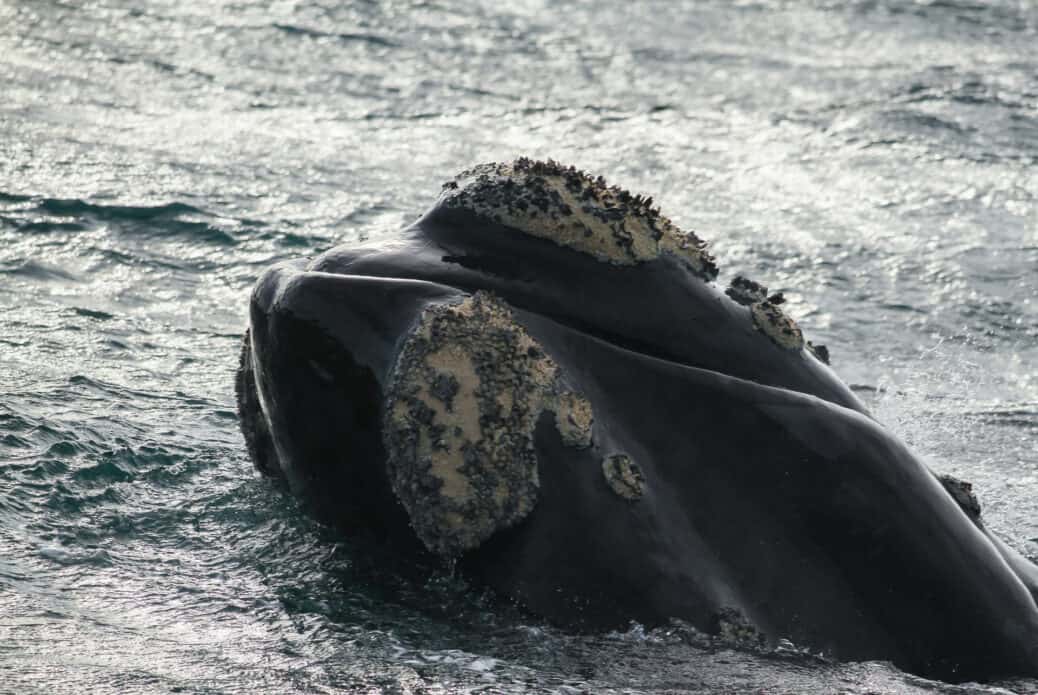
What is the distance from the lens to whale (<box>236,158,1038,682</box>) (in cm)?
470

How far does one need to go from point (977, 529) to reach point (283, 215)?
23.1 feet

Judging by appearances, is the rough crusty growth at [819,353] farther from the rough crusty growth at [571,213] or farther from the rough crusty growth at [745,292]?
the rough crusty growth at [571,213]

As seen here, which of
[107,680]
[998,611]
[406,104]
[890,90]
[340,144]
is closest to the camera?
[107,680]

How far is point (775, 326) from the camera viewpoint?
17.1 feet

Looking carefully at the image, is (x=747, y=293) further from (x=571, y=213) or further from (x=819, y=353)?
(x=571, y=213)

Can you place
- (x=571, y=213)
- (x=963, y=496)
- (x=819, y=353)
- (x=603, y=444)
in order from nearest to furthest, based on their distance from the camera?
(x=603, y=444) → (x=571, y=213) → (x=963, y=496) → (x=819, y=353)

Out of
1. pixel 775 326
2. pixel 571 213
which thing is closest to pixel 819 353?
pixel 775 326

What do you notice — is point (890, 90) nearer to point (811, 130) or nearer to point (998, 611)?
point (811, 130)

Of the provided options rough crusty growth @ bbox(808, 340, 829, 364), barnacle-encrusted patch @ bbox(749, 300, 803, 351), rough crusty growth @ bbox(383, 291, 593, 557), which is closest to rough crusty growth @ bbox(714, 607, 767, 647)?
rough crusty growth @ bbox(383, 291, 593, 557)

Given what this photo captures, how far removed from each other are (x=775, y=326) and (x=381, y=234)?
51.4 inches

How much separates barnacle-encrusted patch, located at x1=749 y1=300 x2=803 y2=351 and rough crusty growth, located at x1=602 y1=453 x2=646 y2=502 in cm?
72

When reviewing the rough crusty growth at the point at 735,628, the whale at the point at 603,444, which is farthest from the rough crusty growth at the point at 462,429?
the rough crusty growth at the point at 735,628

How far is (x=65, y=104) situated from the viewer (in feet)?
44.2

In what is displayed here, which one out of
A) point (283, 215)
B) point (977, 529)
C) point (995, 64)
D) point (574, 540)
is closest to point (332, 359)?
point (574, 540)
